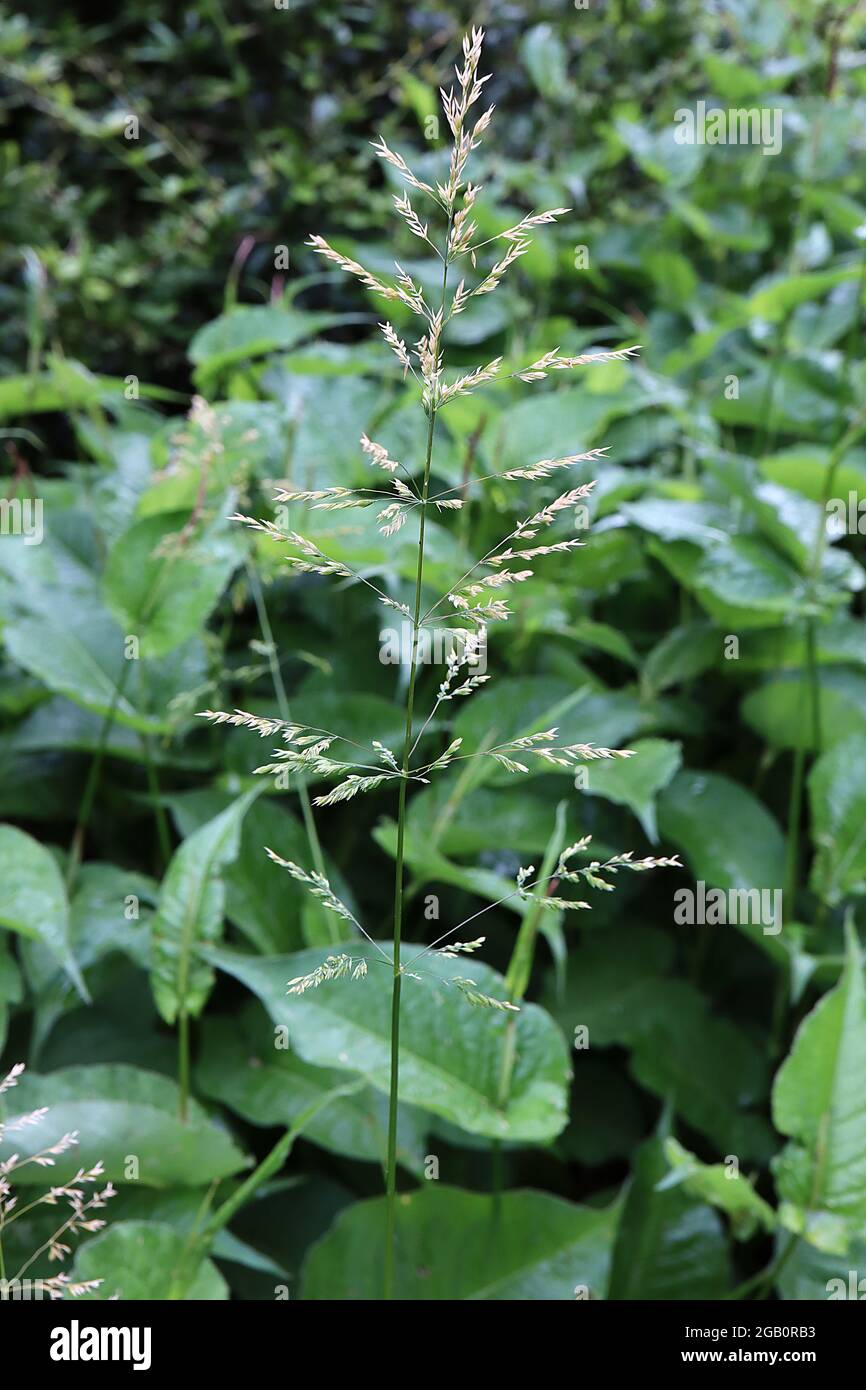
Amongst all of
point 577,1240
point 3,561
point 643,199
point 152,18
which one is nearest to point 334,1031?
point 577,1240

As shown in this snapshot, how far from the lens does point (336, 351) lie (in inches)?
90.0

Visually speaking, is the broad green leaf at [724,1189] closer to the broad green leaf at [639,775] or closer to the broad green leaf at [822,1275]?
the broad green leaf at [822,1275]

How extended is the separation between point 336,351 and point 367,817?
997mm

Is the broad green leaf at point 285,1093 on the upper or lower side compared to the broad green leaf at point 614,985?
lower

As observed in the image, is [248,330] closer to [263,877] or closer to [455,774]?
[455,774]

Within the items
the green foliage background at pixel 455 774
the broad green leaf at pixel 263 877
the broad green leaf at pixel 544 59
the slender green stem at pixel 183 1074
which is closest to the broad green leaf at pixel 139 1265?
the green foliage background at pixel 455 774

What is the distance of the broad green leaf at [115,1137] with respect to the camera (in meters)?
1.23

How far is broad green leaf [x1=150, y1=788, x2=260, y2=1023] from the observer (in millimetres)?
1300

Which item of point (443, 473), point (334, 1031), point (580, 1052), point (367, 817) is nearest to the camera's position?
point (334, 1031)

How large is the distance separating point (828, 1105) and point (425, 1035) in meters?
0.44

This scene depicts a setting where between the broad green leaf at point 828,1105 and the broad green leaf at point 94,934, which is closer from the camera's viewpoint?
the broad green leaf at point 828,1105

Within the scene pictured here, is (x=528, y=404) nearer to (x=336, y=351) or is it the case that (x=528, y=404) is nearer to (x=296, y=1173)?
(x=336, y=351)

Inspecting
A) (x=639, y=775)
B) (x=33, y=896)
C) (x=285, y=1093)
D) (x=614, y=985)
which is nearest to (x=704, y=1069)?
(x=614, y=985)

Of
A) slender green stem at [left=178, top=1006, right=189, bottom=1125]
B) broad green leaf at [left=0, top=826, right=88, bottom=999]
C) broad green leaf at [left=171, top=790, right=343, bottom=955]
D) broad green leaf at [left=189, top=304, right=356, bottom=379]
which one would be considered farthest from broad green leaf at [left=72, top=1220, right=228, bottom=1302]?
broad green leaf at [left=189, top=304, right=356, bottom=379]
